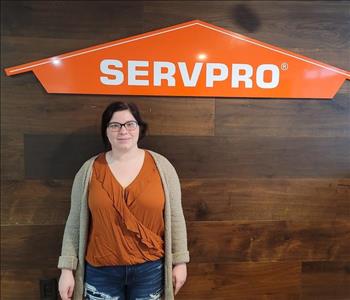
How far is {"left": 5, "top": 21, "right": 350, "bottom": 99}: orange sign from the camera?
4.70 ft

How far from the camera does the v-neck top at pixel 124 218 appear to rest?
3.75 ft

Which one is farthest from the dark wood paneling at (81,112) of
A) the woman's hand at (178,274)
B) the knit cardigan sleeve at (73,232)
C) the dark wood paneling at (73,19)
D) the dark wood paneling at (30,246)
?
the woman's hand at (178,274)

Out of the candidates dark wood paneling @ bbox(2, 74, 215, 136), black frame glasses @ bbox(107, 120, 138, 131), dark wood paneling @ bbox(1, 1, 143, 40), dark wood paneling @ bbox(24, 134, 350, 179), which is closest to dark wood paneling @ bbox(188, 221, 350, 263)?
dark wood paneling @ bbox(24, 134, 350, 179)

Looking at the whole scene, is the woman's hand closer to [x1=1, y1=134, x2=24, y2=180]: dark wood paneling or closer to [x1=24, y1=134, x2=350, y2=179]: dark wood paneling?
[x1=24, y1=134, x2=350, y2=179]: dark wood paneling

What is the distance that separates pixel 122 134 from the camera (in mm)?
1183

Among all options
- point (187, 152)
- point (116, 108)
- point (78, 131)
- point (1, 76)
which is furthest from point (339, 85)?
point (1, 76)

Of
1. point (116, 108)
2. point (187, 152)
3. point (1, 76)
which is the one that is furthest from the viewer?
point (187, 152)

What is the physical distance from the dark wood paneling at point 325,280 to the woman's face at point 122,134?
3.63 ft

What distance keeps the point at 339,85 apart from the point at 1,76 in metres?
1.57

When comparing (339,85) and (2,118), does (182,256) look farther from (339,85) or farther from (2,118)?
(339,85)

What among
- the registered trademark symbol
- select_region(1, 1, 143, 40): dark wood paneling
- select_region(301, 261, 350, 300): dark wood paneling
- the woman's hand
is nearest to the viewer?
the woman's hand

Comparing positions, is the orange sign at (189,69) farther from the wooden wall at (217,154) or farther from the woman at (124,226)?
the woman at (124,226)

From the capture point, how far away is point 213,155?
1540 millimetres

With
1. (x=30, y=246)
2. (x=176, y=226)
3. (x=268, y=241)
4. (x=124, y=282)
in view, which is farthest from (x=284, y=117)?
(x=30, y=246)
